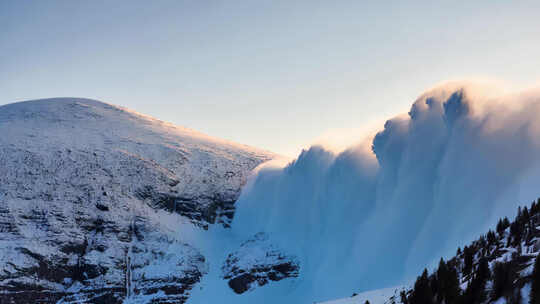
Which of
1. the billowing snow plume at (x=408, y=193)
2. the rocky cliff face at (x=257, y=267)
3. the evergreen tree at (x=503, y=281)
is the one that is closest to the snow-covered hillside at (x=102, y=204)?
the rocky cliff face at (x=257, y=267)

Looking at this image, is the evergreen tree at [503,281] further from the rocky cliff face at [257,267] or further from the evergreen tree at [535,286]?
the rocky cliff face at [257,267]

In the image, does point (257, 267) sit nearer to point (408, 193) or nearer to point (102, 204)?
point (408, 193)

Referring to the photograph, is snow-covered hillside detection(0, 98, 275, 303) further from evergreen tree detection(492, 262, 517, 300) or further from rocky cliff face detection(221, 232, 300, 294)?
evergreen tree detection(492, 262, 517, 300)

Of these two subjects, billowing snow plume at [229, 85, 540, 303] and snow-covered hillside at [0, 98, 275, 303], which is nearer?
billowing snow plume at [229, 85, 540, 303]

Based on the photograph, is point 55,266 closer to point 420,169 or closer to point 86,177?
point 86,177

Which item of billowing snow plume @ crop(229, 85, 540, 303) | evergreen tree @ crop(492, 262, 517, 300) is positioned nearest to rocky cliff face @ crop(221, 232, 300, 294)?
billowing snow plume @ crop(229, 85, 540, 303)

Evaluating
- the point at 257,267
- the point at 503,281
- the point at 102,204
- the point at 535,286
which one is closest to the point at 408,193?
the point at 257,267
